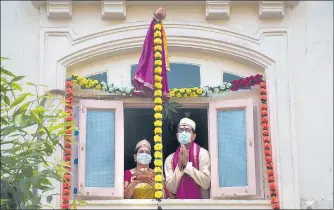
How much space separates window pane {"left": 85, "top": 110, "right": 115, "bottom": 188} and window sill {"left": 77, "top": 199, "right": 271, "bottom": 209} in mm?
252

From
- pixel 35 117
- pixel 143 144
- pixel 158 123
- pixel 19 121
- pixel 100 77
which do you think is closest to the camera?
pixel 19 121

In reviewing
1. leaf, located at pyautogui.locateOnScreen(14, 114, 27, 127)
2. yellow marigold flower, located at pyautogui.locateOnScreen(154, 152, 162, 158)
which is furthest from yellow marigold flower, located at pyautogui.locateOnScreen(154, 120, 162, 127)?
leaf, located at pyautogui.locateOnScreen(14, 114, 27, 127)

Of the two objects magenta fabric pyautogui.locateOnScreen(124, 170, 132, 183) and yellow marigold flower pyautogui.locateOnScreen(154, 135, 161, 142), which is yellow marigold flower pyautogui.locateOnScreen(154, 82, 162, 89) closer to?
yellow marigold flower pyautogui.locateOnScreen(154, 135, 161, 142)

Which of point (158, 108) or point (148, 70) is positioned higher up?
point (148, 70)

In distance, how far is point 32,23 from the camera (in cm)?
1273

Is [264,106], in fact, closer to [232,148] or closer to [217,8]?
[232,148]

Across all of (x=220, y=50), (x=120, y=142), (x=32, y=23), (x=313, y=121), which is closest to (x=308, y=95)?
(x=313, y=121)

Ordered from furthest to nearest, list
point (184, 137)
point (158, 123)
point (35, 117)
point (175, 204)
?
point (184, 137)
point (158, 123)
point (175, 204)
point (35, 117)

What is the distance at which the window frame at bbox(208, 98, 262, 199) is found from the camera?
12.1m

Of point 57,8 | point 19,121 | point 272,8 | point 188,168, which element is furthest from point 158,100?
point 19,121

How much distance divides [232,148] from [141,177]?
3.37ft

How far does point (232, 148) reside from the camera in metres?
12.3

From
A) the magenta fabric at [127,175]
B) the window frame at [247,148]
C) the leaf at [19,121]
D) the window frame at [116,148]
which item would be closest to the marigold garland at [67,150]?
the window frame at [116,148]

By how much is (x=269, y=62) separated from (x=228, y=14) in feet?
2.32
